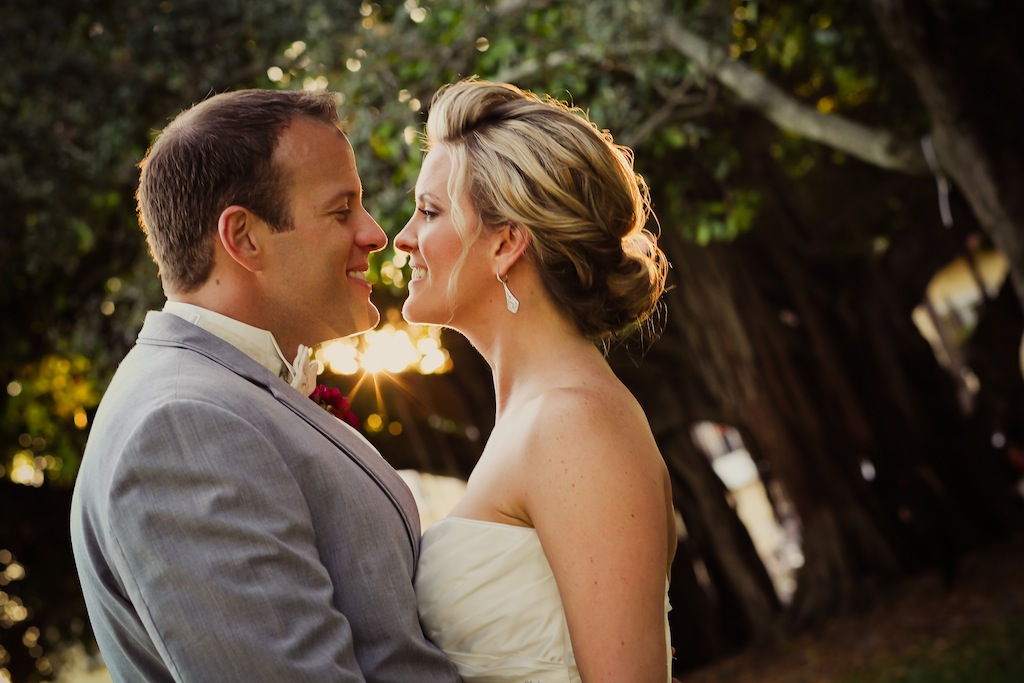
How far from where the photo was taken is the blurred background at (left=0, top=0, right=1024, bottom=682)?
639 centimetres

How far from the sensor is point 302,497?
1.94m

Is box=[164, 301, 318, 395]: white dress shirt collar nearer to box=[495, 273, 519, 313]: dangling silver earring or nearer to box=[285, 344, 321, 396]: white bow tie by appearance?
box=[285, 344, 321, 396]: white bow tie

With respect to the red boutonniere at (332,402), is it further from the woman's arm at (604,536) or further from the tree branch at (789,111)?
the tree branch at (789,111)

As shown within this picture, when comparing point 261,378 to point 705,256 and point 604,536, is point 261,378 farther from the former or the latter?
point 705,256

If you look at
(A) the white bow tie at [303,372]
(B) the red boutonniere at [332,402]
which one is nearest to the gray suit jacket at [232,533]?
(A) the white bow tie at [303,372]

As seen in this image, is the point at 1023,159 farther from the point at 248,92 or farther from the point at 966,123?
the point at 248,92

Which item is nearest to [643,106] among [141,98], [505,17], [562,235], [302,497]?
[505,17]

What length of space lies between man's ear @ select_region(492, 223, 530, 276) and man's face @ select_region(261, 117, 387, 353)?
375 mm

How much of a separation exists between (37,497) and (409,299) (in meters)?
7.75

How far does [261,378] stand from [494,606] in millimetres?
739

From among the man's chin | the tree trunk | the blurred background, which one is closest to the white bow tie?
the man's chin

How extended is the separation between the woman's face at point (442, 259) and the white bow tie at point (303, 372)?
40cm

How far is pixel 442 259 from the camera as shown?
2799 millimetres

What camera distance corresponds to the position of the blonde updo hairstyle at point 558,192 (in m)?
2.73
